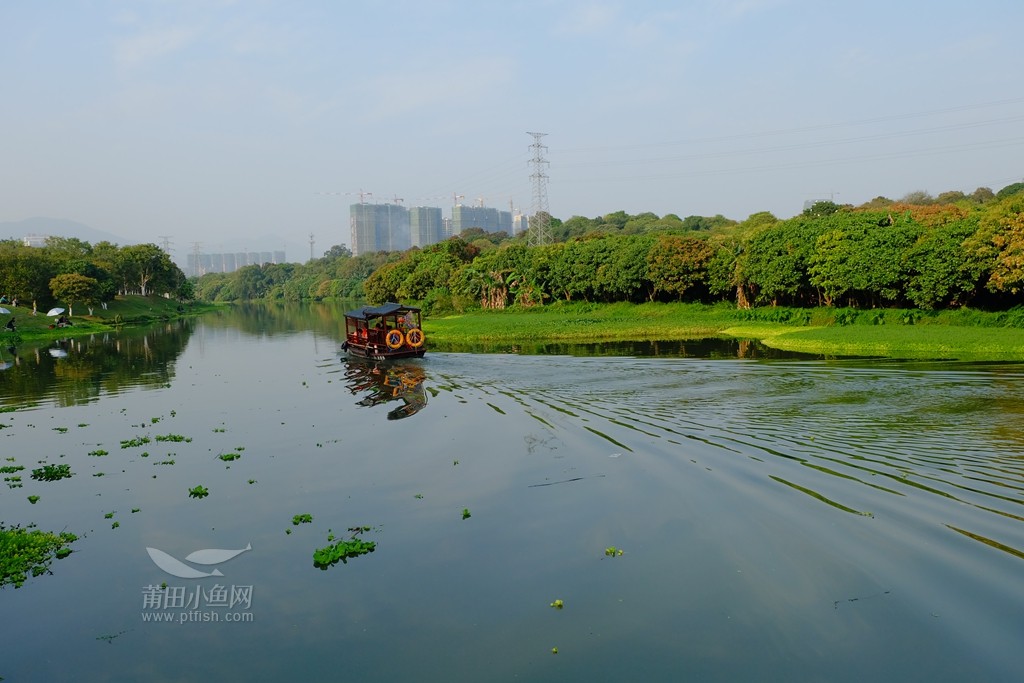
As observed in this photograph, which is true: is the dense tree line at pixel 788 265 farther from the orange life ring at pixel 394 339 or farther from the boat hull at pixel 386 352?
the orange life ring at pixel 394 339

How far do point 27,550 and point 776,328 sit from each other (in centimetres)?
5091

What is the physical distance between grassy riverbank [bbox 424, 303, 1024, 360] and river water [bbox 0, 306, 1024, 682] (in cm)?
1078

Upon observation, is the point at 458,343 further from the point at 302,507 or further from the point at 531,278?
the point at 302,507

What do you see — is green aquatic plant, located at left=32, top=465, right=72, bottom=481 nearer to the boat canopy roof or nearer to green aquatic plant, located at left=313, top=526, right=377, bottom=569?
green aquatic plant, located at left=313, top=526, right=377, bottom=569

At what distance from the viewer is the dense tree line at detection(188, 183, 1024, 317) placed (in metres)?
44.0

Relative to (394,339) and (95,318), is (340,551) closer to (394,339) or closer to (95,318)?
(394,339)

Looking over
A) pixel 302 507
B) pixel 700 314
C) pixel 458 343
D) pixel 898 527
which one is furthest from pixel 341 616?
pixel 700 314

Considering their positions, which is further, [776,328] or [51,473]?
[776,328]

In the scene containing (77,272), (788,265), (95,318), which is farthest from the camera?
(95,318)

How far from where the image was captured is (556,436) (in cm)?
2208

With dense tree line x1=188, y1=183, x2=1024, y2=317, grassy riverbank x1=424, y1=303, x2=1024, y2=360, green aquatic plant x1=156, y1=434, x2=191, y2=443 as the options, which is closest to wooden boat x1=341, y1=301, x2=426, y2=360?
grassy riverbank x1=424, y1=303, x2=1024, y2=360

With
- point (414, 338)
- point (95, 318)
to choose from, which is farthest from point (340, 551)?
point (95, 318)

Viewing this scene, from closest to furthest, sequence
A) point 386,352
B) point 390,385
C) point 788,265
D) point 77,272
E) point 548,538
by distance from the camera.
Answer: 1. point 548,538
2. point 390,385
3. point 386,352
4. point 788,265
5. point 77,272

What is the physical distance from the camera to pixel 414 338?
43344 mm
